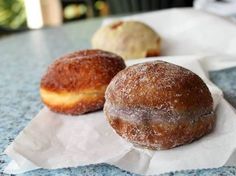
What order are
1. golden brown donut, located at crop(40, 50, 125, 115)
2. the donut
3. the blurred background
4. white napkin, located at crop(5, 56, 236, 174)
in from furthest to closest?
1. the blurred background
2. the donut
3. golden brown donut, located at crop(40, 50, 125, 115)
4. white napkin, located at crop(5, 56, 236, 174)

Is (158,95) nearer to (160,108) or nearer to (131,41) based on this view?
(160,108)

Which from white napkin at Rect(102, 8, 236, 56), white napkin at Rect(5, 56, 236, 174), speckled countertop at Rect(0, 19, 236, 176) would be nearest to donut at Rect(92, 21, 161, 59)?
white napkin at Rect(102, 8, 236, 56)

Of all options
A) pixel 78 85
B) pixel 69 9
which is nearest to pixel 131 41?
pixel 78 85

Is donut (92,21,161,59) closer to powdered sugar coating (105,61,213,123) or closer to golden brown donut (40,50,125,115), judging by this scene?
golden brown donut (40,50,125,115)

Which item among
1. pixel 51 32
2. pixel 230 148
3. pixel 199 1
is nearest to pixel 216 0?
pixel 199 1

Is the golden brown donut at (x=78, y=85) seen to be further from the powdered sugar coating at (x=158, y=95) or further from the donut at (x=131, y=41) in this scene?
the donut at (x=131, y=41)

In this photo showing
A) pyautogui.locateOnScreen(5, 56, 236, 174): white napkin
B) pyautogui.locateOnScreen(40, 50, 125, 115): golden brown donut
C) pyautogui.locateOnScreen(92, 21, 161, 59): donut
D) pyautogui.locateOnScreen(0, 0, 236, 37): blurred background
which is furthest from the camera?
pyautogui.locateOnScreen(0, 0, 236, 37): blurred background

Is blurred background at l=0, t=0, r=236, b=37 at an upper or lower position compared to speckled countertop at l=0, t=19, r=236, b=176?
lower
